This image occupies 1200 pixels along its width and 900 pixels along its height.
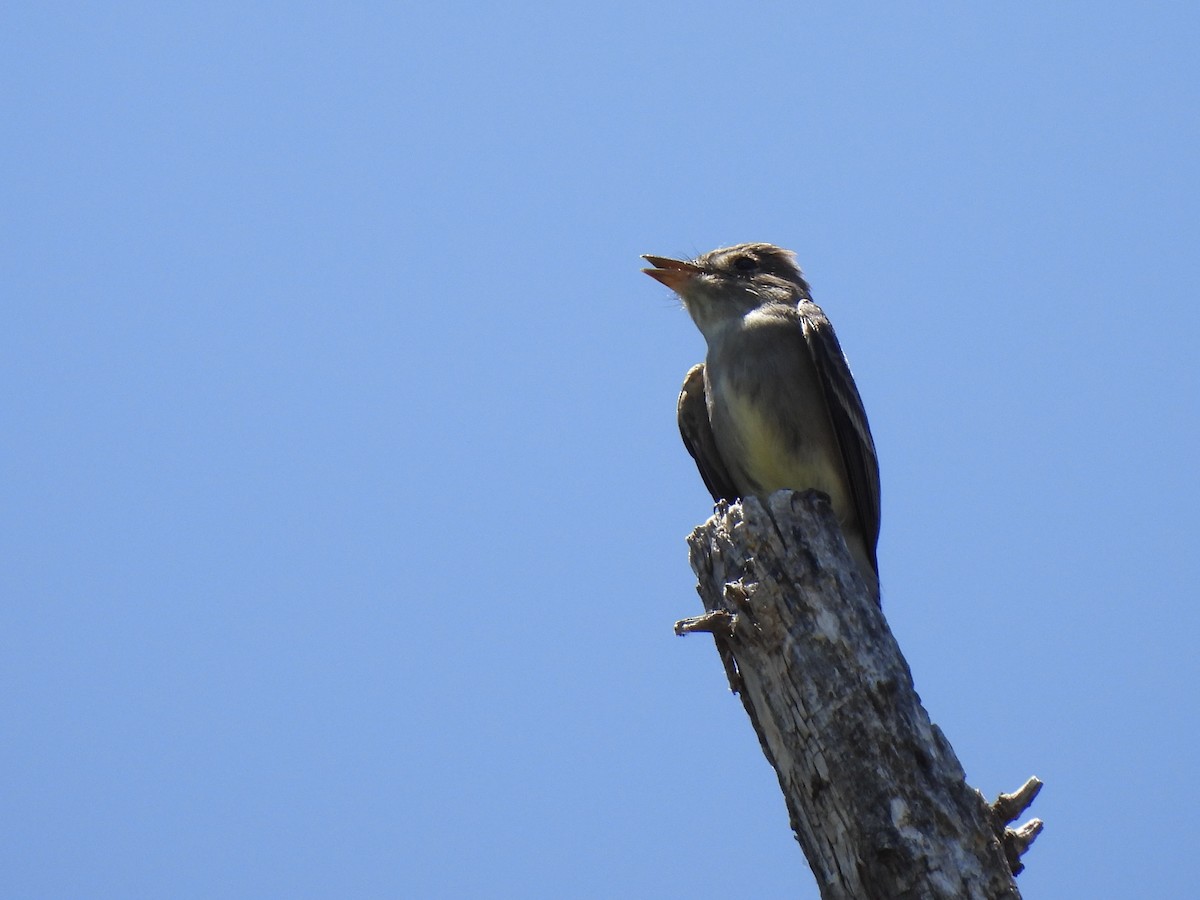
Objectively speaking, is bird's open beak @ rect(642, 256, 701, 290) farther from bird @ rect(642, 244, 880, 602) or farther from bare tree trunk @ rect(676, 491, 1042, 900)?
bare tree trunk @ rect(676, 491, 1042, 900)

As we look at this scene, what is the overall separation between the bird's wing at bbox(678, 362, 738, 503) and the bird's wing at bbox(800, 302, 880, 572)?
982 millimetres

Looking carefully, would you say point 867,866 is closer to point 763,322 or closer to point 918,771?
point 918,771

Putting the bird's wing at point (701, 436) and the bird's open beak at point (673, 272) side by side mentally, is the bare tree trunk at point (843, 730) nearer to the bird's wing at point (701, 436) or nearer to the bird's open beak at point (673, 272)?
the bird's wing at point (701, 436)

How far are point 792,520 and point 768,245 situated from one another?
4.08m

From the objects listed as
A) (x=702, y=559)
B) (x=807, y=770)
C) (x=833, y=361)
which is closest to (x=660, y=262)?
(x=833, y=361)

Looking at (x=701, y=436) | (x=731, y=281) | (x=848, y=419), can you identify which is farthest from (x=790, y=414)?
(x=731, y=281)

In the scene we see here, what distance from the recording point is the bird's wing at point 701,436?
8914 mm

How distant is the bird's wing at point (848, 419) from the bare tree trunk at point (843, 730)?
2.24 meters

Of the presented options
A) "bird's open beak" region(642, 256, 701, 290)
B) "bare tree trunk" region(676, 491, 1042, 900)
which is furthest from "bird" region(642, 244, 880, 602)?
"bare tree trunk" region(676, 491, 1042, 900)

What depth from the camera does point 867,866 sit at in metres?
4.79

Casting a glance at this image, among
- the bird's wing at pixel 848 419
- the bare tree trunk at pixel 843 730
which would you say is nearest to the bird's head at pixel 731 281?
the bird's wing at pixel 848 419

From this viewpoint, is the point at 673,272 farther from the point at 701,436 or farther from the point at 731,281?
the point at 701,436

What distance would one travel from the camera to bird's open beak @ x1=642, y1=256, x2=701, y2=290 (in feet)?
30.2

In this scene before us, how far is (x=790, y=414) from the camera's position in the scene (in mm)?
8164
